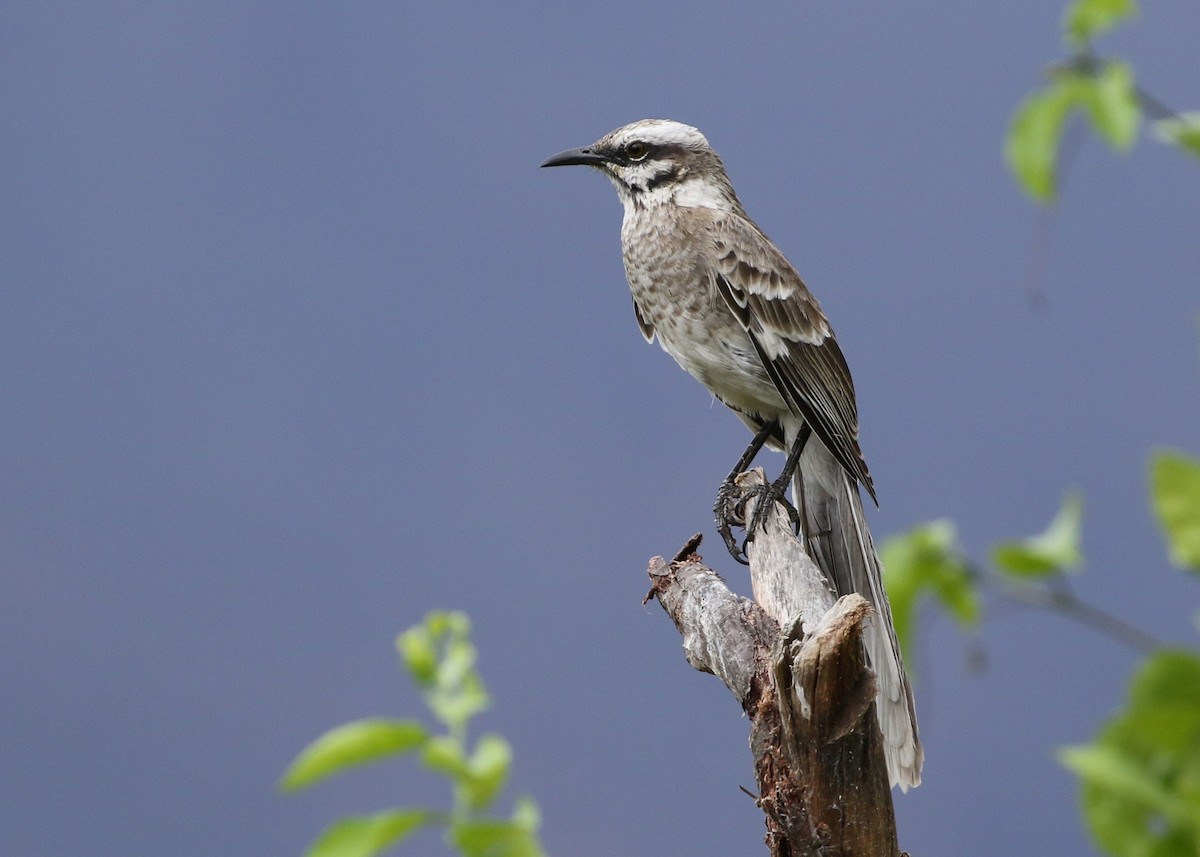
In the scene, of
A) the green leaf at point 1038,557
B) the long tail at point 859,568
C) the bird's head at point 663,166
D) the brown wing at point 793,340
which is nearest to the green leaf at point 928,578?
the green leaf at point 1038,557

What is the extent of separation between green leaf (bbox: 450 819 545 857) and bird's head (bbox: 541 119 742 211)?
4.81 meters

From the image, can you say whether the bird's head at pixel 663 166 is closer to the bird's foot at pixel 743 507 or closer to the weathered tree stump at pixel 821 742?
the bird's foot at pixel 743 507

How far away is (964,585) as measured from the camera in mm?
847

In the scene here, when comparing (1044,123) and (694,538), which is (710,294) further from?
(1044,123)

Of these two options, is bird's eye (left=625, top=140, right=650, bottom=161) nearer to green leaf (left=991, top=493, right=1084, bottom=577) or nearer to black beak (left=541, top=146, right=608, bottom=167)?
black beak (left=541, top=146, right=608, bottom=167)

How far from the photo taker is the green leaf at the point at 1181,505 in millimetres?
729

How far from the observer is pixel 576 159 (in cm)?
578

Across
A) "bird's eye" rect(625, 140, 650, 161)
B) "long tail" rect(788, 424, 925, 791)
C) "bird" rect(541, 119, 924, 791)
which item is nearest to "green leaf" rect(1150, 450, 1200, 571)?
"long tail" rect(788, 424, 925, 791)

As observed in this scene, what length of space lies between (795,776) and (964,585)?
10.1ft

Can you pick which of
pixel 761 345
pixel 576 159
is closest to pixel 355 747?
pixel 761 345

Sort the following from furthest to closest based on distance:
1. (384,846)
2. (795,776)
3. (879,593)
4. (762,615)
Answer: (879,593)
(762,615)
(795,776)
(384,846)

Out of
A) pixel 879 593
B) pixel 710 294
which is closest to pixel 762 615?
pixel 879 593

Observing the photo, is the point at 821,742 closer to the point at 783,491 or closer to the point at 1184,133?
the point at 783,491

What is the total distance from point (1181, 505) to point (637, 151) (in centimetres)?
510
